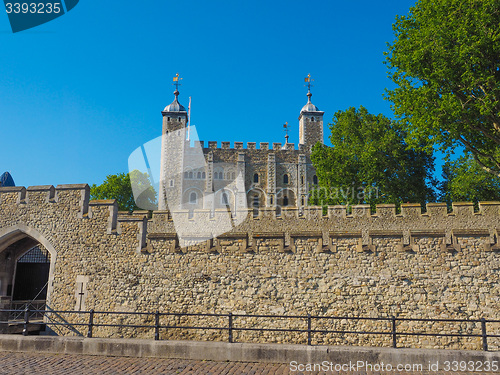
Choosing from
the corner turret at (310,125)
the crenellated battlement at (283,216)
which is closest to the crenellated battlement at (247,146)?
the corner turret at (310,125)

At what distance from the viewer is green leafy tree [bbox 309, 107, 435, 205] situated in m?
22.7

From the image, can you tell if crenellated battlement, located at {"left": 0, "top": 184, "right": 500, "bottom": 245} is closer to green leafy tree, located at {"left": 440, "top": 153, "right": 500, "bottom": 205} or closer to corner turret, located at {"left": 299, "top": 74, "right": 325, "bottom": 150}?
green leafy tree, located at {"left": 440, "top": 153, "right": 500, "bottom": 205}

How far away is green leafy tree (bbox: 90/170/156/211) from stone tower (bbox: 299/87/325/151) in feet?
71.4

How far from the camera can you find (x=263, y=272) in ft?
32.6

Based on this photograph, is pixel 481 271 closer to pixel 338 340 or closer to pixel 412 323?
pixel 412 323

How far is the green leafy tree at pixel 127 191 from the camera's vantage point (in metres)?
40.2

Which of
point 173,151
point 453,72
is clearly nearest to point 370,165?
point 453,72

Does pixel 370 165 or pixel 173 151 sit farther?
pixel 173 151

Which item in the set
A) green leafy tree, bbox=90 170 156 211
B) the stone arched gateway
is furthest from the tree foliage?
green leafy tree, bbox=90 170 156 211

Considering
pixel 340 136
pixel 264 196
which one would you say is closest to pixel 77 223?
pixel 340 136

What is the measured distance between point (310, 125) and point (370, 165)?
2976 cm

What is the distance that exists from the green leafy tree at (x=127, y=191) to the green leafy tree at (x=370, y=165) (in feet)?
74.9

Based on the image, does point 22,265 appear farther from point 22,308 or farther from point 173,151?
point 173,151

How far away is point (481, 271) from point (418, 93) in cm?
807
